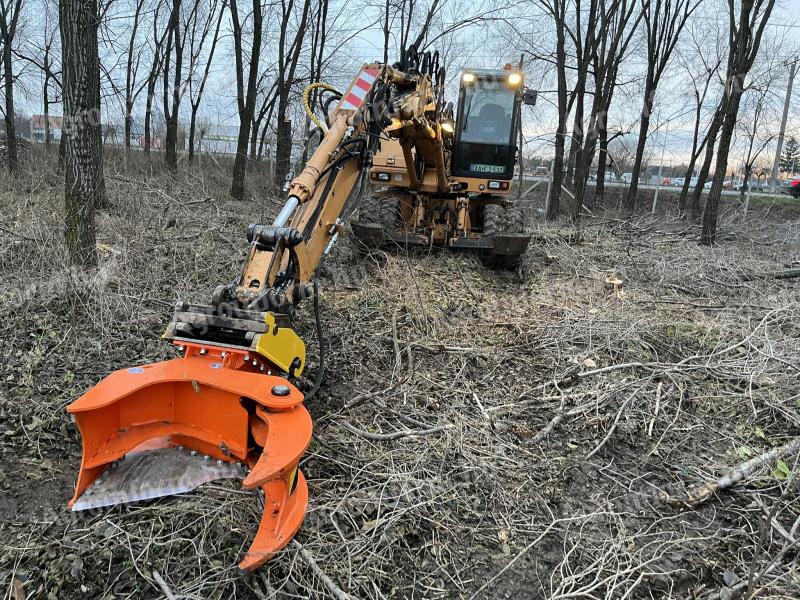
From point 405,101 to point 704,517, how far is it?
3.89 m

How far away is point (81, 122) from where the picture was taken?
17.8 ft

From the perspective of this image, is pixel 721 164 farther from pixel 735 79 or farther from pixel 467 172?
pixel 467 172

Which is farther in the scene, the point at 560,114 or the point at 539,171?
the point at 539,171

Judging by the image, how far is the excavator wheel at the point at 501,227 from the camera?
800 centimetres

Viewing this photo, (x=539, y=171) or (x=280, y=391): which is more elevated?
(x=539, y=171)

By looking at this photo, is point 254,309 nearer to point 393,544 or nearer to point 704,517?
point 393,544

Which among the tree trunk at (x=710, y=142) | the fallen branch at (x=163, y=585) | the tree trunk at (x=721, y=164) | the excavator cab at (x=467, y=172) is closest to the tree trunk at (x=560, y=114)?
the tree trunk at (x=710, y=142)

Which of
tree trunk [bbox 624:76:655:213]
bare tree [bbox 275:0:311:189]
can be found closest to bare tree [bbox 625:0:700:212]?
tree trunk [bbox 624:76:655:213]

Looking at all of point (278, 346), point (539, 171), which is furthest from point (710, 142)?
point (539, 171)

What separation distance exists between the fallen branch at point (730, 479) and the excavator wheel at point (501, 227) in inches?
183

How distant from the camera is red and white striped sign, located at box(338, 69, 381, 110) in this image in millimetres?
4176

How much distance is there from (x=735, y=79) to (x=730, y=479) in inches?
398

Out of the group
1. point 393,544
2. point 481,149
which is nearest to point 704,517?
point 393,544

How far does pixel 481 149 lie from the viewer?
8281 mm
